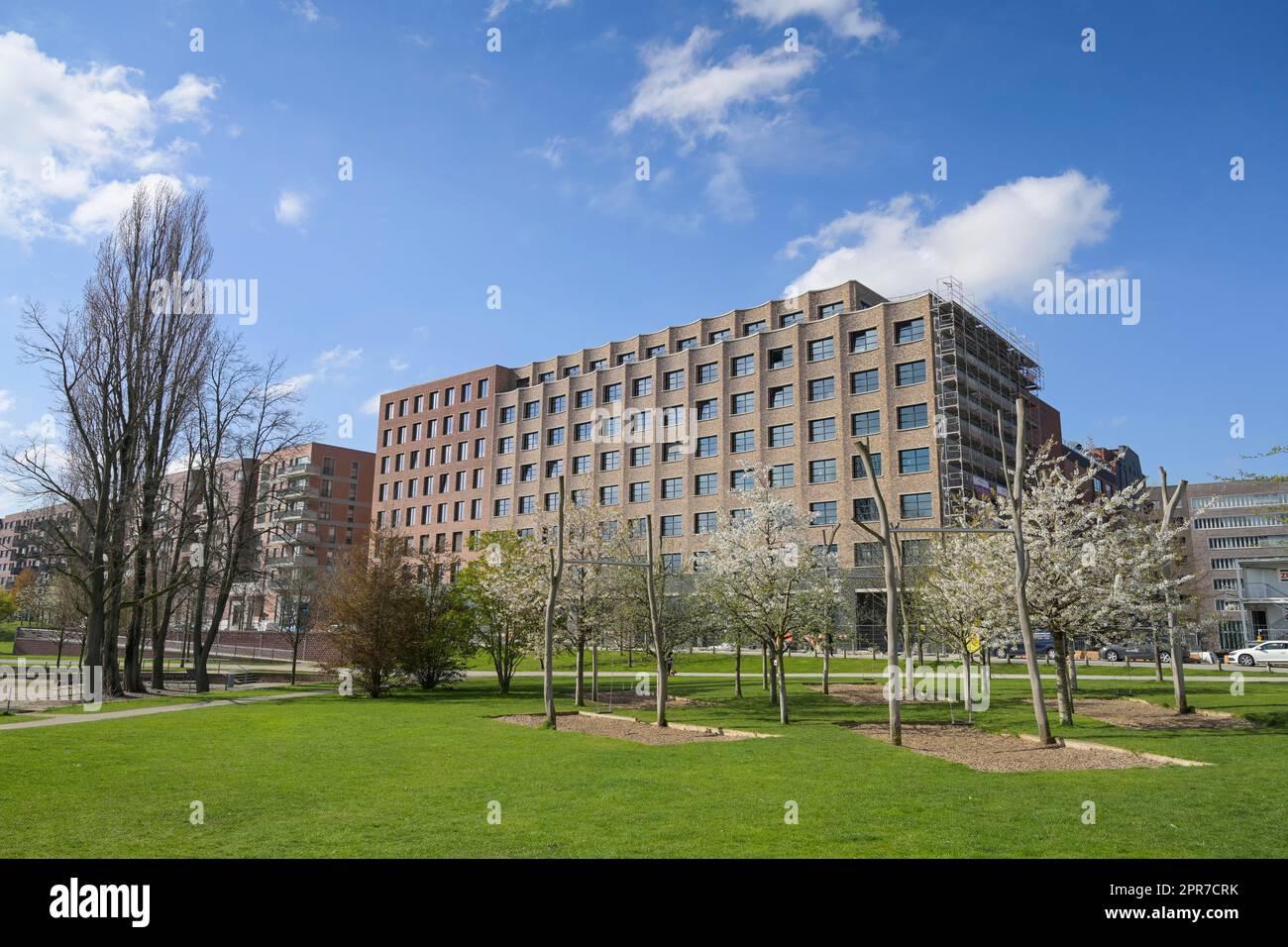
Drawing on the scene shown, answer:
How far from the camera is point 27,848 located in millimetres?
8117

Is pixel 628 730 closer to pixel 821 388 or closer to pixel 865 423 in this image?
pixel 865 423

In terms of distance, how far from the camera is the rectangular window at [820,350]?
197ft

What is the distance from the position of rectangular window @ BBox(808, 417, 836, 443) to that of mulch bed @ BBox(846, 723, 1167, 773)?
3991 cm

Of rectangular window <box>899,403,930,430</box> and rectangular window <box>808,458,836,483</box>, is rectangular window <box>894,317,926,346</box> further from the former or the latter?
rectangular window <box>808,458,836,483</box>

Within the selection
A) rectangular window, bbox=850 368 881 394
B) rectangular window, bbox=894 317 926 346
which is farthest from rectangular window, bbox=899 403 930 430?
rectangular window, bbox=894 317 926 346

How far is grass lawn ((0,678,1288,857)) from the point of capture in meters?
8.23

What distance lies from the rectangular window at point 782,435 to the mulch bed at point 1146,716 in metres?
36.4

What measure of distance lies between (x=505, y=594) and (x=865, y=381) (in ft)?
120

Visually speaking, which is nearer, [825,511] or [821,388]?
[825,511]

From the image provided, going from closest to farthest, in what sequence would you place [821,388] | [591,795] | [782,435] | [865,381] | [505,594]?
[591,795] < [505,594] < [865,381] < [821,388] < [782,435]

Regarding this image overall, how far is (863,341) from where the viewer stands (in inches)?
2306

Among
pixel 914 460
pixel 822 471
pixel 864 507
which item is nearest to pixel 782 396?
pixel 822 471
